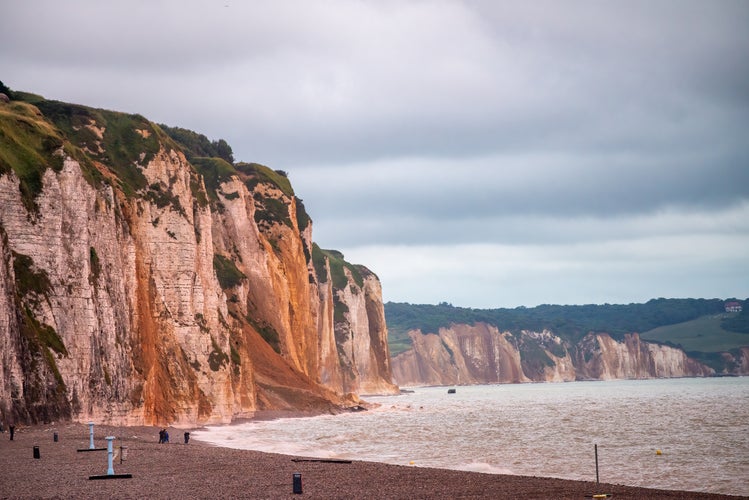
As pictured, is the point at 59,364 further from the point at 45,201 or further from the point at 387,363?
the point at 387,363

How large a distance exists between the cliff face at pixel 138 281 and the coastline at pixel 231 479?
1004 centimetres

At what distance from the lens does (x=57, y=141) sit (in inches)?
A: 2248

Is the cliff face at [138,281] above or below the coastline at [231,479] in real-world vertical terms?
above

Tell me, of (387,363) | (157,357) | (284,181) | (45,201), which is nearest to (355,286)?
(387,363)

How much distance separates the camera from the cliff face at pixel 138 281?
5041 cm

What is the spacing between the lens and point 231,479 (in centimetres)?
3039

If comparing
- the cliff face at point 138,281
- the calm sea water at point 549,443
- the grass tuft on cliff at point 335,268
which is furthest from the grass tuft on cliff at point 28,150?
the grass tuft on cliff at point 335,268

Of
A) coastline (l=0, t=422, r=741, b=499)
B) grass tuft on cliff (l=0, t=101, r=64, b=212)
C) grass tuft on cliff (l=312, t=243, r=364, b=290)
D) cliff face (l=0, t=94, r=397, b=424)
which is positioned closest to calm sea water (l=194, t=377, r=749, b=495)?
coastline (l=0, t=422, r=741, b=499)

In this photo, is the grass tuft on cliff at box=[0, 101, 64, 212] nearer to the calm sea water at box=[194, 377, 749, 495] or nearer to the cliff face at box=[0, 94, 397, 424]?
the cliff face at box=[0, 94, 397, 424]

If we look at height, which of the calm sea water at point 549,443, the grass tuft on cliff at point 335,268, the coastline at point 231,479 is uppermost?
the grass tuft on cliff at point 335,268

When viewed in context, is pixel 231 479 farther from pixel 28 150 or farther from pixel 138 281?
pixel 138 281

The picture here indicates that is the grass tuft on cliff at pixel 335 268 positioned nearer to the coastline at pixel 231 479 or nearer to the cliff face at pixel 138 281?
the cliff face at pixel 138 281

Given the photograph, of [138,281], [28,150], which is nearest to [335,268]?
[138,281]

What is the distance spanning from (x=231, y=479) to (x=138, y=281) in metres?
36.5
